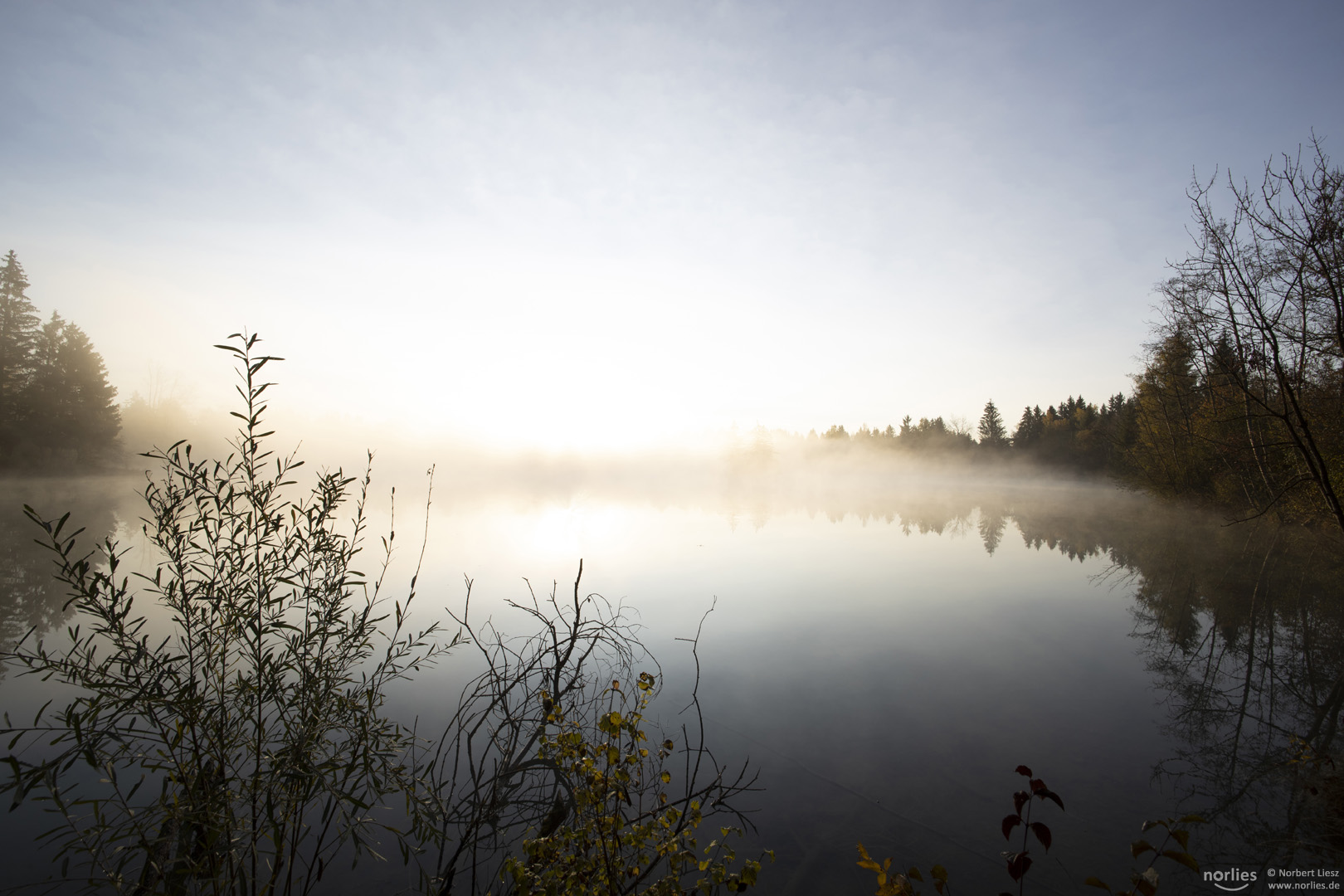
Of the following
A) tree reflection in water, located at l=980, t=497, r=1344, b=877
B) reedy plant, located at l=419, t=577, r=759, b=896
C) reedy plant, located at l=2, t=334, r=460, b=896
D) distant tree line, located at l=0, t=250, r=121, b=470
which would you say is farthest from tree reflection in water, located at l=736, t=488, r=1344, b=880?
distant tree line, located at l=0, t=250, r=121, b=470

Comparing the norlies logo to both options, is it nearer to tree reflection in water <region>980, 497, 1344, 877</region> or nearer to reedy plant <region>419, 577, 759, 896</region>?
tree reflection in water <region>980, 497, 1344, 877</region>

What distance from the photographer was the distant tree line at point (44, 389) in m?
26.8

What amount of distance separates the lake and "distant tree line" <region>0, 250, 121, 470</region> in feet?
43.6

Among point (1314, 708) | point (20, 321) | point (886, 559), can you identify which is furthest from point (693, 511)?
point (20, 321)

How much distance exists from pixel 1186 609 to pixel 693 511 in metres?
19.1

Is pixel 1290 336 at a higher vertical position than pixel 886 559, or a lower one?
higher

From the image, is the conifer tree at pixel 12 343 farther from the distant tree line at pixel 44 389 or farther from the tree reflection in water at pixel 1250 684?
the tree reflection in water at pixel 1250 684

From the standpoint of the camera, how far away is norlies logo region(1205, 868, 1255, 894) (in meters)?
3.55

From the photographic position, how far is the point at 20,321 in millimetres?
28016

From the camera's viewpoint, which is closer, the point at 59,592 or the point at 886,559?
the point at 59,592

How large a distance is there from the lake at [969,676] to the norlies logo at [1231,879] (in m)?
0.08

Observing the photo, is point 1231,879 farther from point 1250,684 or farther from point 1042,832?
point 1250,684

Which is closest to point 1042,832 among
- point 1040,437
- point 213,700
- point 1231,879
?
point 1231,879

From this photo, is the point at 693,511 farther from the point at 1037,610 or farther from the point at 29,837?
the point at 29,837
